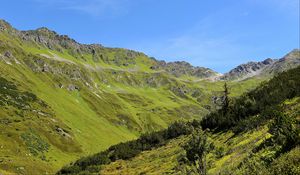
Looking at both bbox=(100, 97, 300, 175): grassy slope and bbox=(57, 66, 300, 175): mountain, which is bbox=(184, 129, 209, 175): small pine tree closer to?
bbox=(57, 66, 300, 175): mountain

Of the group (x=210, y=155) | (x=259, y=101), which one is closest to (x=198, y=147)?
(x=210, y=155)

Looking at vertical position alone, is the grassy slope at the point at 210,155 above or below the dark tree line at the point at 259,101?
below

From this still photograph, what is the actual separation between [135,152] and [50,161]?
2762 inches

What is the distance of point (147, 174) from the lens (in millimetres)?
64062

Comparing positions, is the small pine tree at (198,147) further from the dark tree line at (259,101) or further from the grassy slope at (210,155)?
the dark tree line at (259,101)

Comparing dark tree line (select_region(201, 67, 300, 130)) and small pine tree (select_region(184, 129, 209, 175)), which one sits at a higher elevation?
dark tree line (select_region(201, 67, 300, 130))

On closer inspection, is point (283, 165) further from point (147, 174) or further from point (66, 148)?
point (66, 148)

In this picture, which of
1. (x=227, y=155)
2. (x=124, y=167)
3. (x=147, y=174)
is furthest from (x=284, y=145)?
(x=124, y=167)

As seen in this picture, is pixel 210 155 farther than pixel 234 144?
Yes

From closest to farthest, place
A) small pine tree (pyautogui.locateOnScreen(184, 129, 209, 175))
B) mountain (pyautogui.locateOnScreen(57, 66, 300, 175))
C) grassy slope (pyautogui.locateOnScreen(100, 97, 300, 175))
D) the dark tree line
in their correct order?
mountain (pyautogui.locateOnScreen(57, 66, 300, 175))
small pine tree (pyautogui.locateOnScreen(184, 129, 209, 175))
grassy slope (pyautogui.locateOnScreen(100, 97, 300, 175))
the dark tree line

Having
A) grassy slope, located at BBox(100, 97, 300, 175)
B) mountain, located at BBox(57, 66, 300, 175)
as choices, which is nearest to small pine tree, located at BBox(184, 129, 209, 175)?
mountain, located at BBox(57, 66, 300, 175)

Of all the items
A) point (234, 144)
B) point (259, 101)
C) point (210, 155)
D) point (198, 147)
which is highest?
point (259, 101)

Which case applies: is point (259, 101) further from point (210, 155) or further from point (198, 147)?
point (198, 147)

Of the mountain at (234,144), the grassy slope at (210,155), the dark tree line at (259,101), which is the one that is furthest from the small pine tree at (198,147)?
the dark tree line at (259,101)
